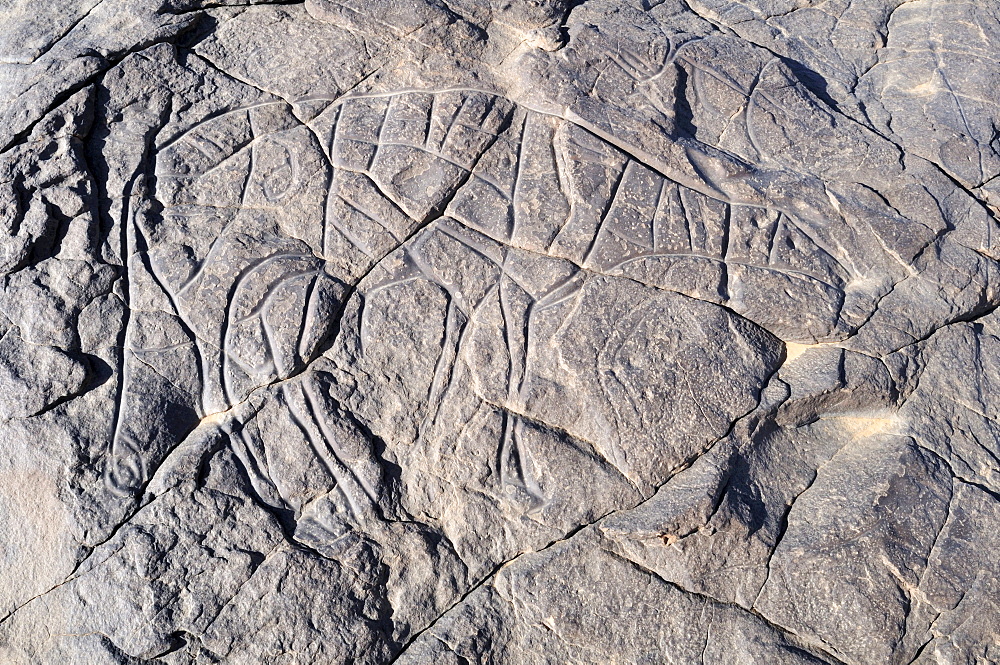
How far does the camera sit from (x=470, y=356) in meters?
3.04

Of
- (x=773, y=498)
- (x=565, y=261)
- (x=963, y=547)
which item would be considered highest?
(x=565, y=261)

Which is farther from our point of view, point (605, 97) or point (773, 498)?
point (605, 97)

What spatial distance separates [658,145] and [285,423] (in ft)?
6.45

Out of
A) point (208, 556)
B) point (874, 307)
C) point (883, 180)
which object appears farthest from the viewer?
point (883, 180)

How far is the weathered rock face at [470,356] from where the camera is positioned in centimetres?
283

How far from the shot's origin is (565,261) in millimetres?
3166

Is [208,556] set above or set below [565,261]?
below

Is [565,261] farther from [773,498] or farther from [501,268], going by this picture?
[773,498]

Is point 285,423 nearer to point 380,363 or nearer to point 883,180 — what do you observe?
point 380,363

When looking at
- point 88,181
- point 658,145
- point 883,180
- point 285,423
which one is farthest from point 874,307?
point 88,181

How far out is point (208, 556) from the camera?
2.79 metres

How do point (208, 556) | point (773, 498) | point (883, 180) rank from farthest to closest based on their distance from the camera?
point (883, 180), point (773, 498), point (208, 556)

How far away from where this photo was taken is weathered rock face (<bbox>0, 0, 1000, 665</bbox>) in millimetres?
2832

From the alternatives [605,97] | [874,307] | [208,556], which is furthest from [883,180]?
[208,556]
